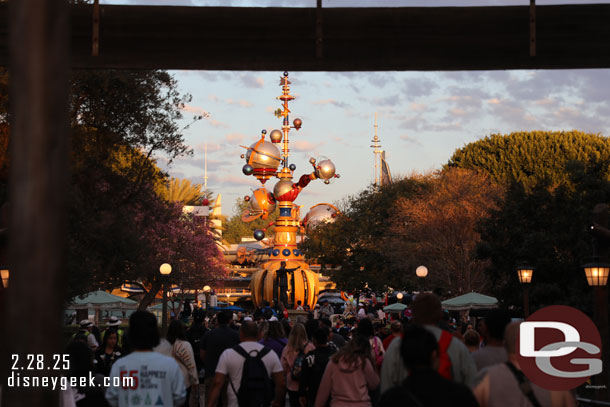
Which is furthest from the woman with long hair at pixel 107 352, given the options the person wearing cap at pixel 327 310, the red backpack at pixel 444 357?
the person wearing cap at pixel 327 310

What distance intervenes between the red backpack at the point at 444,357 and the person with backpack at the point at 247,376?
3.37 m

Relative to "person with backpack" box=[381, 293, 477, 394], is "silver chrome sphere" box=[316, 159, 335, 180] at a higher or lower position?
higher

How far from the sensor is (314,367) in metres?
10.8

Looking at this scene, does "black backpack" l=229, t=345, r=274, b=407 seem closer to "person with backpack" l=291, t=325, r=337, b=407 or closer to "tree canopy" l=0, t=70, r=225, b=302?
"person with backpack" l=291, t=325, r=337, b=407

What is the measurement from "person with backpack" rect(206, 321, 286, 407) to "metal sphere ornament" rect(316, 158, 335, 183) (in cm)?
3707

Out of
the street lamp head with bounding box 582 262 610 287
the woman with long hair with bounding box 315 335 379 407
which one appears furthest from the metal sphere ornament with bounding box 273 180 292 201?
the woman with long hair with bounding box 315 335 379 407

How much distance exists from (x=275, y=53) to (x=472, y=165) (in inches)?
1798

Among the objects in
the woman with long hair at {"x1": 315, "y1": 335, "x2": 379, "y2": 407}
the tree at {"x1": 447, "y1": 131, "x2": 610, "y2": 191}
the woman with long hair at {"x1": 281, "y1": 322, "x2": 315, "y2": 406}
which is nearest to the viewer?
the woman with long hair at {"x1": 315, "y1": 335, "x2": 379, "y2": 407}

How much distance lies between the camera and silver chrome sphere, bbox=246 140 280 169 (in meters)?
46.5

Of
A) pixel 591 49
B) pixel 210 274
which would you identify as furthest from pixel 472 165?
pixel 591 49

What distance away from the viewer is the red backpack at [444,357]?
6.52 m

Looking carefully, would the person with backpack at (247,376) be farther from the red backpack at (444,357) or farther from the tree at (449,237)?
the tree at (449,237)

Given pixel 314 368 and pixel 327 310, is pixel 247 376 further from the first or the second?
pixel 327 310

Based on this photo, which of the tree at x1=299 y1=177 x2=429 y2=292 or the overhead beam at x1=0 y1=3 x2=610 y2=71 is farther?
the tree at x1=299 y1=177 x2=429 y2=292
